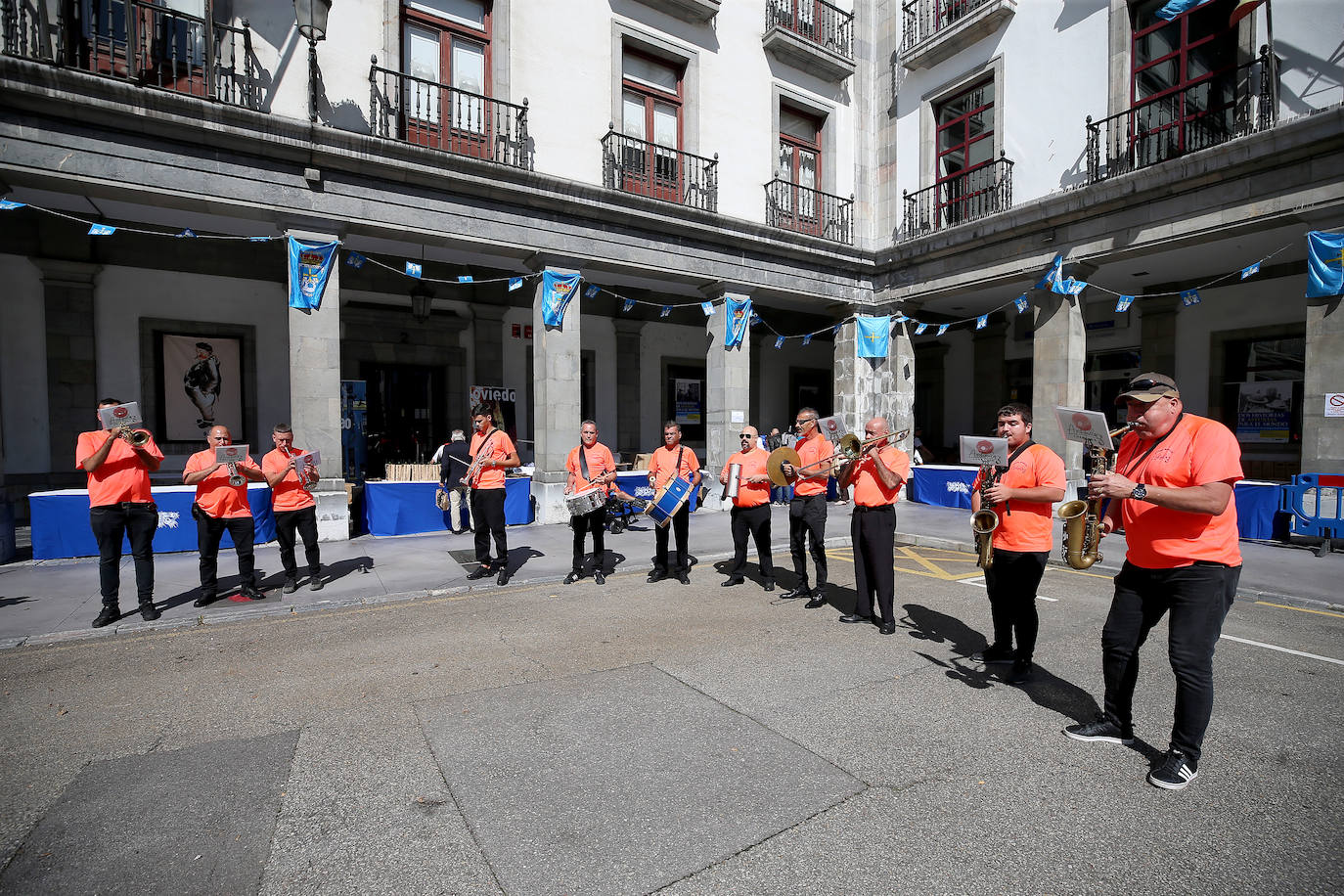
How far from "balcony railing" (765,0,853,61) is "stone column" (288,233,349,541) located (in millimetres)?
10836

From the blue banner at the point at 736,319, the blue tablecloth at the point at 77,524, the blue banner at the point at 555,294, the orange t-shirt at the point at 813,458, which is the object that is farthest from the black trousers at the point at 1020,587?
the blue banner at the point at 736,319

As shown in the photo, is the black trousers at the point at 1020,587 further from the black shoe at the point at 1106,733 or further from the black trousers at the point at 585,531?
the black trousers at the point at 585,531

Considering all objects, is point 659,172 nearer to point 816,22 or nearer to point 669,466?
point 816,22

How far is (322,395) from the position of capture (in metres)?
10.1

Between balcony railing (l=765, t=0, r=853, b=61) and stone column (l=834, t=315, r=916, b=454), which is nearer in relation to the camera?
balcony railing (l=765, t=0, r=853, b=61)

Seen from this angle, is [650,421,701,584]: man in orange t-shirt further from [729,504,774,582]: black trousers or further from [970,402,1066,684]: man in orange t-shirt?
[970,402,1066,684]: man in orange t-shirt

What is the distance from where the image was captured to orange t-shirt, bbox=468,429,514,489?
7594 millimetres

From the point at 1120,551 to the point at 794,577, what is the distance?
4944 mm

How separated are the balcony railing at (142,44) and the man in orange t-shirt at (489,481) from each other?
6.33 meters

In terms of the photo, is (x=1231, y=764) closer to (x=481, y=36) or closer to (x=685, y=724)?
(x=685, y=724)

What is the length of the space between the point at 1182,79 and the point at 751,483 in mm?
11152

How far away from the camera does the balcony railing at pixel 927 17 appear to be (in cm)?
1466

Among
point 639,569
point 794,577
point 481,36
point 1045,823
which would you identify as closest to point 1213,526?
point 1045,823

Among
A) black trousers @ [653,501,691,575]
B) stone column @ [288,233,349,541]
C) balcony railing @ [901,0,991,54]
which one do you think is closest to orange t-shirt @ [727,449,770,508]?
black trousers @ [653,501,691,575]
